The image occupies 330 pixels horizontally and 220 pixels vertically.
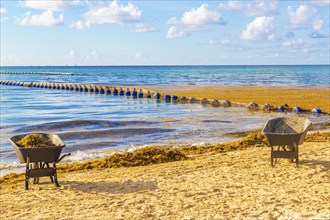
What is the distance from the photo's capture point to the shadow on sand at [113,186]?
29.2 ft

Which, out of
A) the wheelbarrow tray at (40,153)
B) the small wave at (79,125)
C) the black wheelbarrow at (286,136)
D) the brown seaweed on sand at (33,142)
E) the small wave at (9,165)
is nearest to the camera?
the wheelbarrow tray at (40,153)

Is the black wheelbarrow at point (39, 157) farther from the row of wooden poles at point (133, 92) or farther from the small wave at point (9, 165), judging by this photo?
the row of wooden poles at point (133, 92)

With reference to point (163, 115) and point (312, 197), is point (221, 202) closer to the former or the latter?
point (312, 197)

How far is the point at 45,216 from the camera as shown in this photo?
738 centimetres

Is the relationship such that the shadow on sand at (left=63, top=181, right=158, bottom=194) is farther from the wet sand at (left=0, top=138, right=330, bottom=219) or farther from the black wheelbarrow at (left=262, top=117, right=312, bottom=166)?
the black wheelbarrow at (left=262, top=117, right=312, bottom=166)

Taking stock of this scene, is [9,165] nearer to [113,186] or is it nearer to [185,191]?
[113,186]

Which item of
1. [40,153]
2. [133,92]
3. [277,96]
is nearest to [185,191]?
[40,153]

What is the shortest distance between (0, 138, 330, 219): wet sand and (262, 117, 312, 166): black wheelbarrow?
0.32 meters

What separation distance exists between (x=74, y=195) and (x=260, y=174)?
4072 millimetres

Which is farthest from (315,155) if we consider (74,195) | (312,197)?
(74,195)

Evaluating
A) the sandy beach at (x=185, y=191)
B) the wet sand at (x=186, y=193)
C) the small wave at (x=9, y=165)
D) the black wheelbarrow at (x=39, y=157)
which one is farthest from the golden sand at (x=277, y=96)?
the black wheelbarrow at (x=39, y=157)

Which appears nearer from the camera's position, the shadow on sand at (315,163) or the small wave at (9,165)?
the shadow on sand at (315,163)

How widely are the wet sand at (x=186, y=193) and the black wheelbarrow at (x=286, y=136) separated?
12.8 inches

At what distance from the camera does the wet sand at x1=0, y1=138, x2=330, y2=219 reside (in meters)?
7.42
